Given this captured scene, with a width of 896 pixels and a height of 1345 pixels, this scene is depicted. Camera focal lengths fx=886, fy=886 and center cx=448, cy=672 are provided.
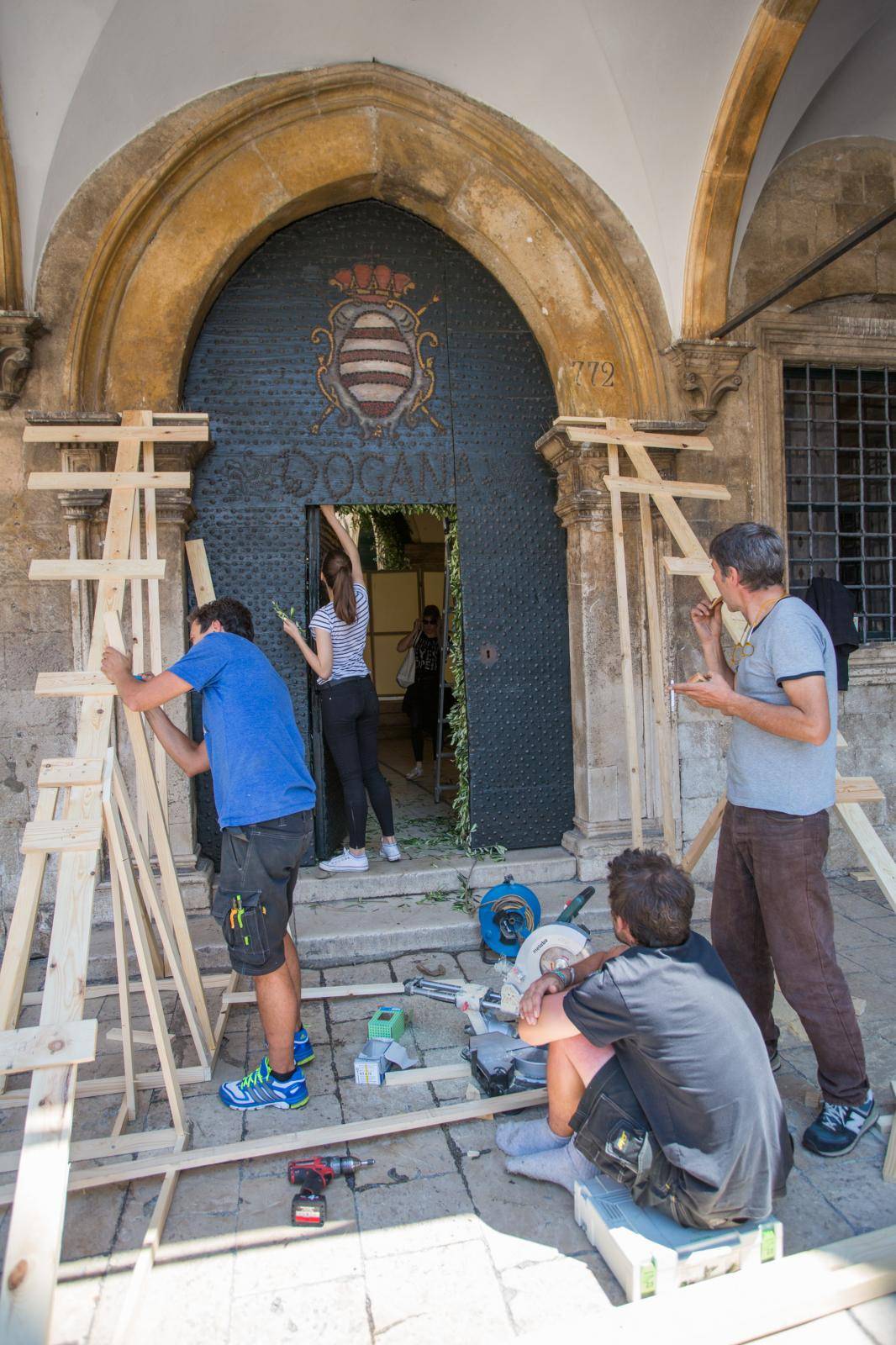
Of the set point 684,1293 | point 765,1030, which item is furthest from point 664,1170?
point 765,1030

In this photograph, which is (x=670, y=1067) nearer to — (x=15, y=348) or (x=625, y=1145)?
(x=625, y=1145)

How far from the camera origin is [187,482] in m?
3.46

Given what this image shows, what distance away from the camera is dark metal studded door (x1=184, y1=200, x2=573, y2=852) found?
490 cm

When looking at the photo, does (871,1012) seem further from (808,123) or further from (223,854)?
(808,123)

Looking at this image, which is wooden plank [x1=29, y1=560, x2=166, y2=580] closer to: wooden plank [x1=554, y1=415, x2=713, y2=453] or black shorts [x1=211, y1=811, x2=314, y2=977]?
black shorts [x1=211, y1=811, x2=314, y2=977]

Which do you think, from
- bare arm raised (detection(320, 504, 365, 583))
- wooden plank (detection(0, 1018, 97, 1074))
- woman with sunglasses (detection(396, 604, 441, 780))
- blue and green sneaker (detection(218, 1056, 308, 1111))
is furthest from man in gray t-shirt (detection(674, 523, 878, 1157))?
woman with sunglasses (detection(396, 604, 441, 780))

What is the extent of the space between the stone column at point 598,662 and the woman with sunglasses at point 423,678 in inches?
107

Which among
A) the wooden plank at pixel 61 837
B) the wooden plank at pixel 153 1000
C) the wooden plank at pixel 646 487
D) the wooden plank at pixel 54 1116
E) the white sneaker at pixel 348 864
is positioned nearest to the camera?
the wooden plank at pixel 54 1116

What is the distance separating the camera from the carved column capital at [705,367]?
507 centimetres

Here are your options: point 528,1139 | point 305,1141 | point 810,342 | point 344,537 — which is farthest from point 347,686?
point 810,342

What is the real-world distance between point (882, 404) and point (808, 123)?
5.85ft

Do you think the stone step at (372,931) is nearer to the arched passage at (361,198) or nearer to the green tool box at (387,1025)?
the green tool box at (387,1025)

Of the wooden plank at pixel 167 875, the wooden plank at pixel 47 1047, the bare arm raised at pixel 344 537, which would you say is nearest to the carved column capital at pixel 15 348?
the bare arm raised at pixel 344 537

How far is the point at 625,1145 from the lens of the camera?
2342 mm
